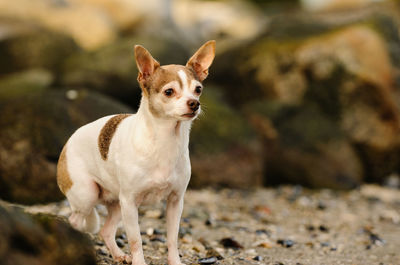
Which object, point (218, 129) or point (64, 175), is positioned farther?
point (218, 129)

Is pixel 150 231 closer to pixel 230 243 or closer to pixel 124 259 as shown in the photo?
pixel 230 243

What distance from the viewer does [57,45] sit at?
15.6 metres

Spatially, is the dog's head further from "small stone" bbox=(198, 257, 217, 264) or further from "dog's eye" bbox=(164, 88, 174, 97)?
"small stone" bbox=(198, 257, 217, 264)

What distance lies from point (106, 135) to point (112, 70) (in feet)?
25.4

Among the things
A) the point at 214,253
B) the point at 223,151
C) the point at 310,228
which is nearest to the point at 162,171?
the point at 214,253

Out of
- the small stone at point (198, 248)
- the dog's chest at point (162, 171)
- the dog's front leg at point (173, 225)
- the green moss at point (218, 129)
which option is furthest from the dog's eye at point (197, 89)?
the green moss at point (218, 129)

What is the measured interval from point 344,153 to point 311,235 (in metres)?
4.94

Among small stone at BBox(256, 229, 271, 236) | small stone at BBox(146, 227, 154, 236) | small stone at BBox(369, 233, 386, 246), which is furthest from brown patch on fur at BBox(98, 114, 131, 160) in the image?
small stone at BBox(369, 233, 386, 246)

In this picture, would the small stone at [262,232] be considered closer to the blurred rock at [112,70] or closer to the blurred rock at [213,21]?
the blurred rock at [112,70]

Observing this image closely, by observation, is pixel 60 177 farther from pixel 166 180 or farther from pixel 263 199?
pixel 263 199

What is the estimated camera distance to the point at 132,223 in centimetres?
519

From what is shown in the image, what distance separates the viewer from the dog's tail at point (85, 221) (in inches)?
224

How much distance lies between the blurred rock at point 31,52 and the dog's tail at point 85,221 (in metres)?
9.64

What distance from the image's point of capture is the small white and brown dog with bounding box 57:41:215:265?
507cm
